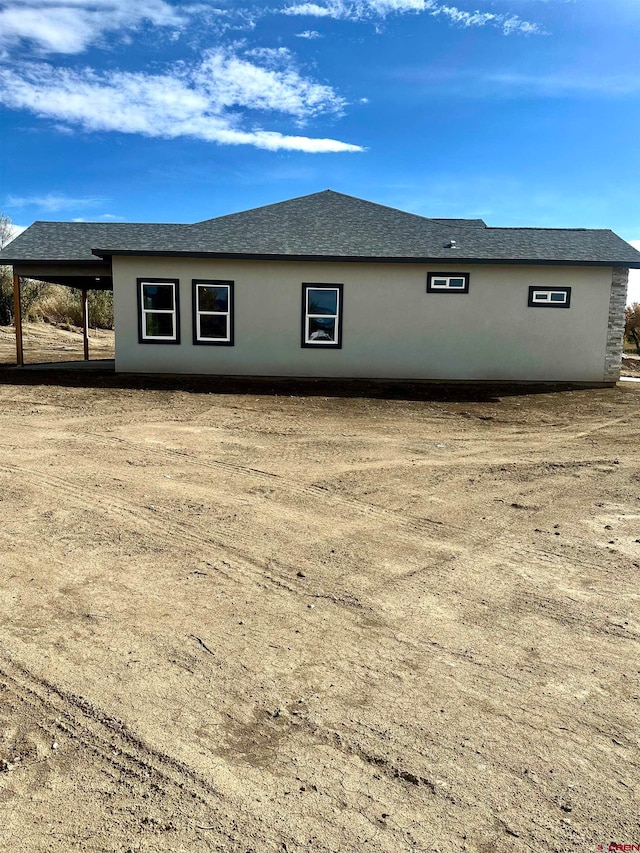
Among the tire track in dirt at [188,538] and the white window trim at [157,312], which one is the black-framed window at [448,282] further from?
the tire track in dirt at [188,538]

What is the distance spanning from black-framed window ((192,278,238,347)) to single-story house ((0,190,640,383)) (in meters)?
0.02

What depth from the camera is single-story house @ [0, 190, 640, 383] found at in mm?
A: 15391

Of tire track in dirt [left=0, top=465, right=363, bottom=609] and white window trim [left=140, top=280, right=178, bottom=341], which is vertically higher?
white window trim [left=140, top=280, right=178, bottom=341]

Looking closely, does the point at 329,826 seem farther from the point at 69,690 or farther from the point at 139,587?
the point at 139,587

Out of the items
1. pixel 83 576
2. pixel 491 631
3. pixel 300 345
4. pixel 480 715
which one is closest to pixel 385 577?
pixel 491 631

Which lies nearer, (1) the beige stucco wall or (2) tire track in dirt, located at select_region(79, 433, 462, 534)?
(2) tire track in dirt, located at select_region(79, 433, 462, 534)

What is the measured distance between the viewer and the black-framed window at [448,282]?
15547 millimetres

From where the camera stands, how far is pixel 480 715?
3023 mm

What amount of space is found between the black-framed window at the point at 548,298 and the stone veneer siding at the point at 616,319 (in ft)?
3.76

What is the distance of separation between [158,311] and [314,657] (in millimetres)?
13396

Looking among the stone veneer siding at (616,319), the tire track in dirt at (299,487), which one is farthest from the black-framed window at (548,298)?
the tire track in dirt at (299,487)

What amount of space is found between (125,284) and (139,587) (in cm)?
1256

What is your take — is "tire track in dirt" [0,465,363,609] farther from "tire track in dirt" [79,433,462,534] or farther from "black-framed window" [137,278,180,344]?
"black-framed window" [137,278,180,344]

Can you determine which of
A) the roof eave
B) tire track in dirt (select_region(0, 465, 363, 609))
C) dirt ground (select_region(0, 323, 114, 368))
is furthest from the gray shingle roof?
tire track in dirt (select_region(0, 465, 363, 609))
